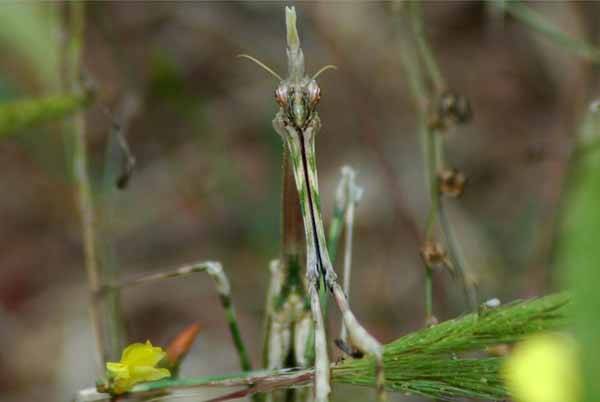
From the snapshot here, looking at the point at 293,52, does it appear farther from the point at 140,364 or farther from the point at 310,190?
the point at 140,364

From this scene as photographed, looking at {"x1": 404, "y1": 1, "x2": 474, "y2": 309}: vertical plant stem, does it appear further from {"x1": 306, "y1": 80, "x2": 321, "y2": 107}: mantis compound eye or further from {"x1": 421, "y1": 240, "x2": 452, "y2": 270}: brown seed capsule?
{"x1": 306, "y1": 80, "x2": 321, "y2": 107}: mantis compound eye

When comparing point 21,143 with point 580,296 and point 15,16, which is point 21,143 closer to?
point 15,16

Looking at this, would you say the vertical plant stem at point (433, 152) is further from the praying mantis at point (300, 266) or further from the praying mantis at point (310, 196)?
the praying mantis at point (310, 196)

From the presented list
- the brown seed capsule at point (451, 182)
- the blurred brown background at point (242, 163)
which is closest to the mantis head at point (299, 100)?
the brown seed capsule at point (451, 182)

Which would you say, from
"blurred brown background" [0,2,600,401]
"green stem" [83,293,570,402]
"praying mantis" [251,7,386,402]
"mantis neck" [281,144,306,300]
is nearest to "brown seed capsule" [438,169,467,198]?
"mantis neck" [281,144,306,300]

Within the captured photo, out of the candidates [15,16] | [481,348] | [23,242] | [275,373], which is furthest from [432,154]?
[23,242]

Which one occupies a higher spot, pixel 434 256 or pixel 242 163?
pixel 242 163

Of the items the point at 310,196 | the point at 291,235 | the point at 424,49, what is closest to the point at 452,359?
the point at 310,196
